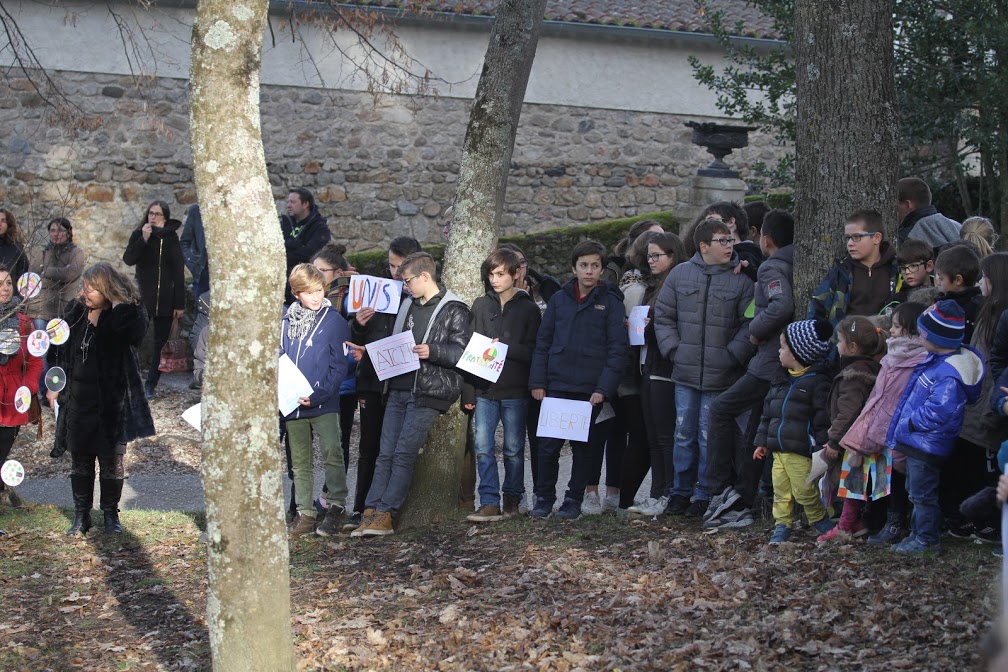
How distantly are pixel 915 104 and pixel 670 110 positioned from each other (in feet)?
24.6

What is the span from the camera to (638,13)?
758 inches

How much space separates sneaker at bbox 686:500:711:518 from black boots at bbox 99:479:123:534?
3944 millimetres

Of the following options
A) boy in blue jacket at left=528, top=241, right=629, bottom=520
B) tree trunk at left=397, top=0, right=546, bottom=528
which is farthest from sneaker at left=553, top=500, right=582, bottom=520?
tree trunk at left=397, top=0, right=546, bottom=528

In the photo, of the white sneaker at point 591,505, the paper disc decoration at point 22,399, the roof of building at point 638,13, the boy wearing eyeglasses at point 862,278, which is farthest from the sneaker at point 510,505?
the roof of building at point 638,13

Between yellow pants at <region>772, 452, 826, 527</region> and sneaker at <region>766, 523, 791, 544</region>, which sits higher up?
yellow pants at <region>772, 452, 826, 527</region>

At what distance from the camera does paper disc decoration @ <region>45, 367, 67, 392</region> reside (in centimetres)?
799

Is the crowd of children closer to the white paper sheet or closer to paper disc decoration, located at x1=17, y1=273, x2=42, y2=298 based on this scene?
the white paper sheet

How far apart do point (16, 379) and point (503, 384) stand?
11.7 ft

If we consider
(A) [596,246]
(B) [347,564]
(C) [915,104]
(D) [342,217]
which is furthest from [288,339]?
(D) [342,217]

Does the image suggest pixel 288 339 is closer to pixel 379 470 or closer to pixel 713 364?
pixel 379 470

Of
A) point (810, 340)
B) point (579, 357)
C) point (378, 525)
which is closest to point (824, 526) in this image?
point (810, 340)

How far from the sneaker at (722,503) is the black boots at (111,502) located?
4.07m

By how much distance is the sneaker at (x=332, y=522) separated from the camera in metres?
7.95

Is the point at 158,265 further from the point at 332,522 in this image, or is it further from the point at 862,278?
the point at 862,278
